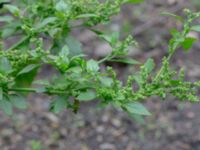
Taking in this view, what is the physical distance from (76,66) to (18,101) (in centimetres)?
21

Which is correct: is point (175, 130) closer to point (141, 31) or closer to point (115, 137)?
point (115, 137)

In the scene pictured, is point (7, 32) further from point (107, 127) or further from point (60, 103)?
point (107, 127)

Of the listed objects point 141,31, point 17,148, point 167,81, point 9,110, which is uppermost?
point 167,81

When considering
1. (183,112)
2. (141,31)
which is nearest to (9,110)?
(183,112)

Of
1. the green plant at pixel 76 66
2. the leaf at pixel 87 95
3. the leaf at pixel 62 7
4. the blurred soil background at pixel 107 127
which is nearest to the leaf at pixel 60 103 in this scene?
the green plant at pixel 76 66

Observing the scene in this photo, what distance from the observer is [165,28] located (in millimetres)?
3627

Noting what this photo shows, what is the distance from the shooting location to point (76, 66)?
1.25 m

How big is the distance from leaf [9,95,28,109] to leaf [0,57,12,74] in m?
0.13

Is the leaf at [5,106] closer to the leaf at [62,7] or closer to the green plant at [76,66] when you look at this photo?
the green plant at [76,66]

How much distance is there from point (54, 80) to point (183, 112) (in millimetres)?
1849

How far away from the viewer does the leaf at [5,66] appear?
1243mm

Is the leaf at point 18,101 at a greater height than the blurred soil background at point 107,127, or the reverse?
the leaf at point 18,101

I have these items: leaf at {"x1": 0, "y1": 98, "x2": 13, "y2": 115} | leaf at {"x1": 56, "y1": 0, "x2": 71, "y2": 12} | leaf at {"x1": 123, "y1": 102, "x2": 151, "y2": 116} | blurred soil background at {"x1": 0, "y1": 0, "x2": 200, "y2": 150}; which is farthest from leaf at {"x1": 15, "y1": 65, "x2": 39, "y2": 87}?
blurred soil background at {"x1": 0, "y1": 0, "x2": 200, "y2": 150}

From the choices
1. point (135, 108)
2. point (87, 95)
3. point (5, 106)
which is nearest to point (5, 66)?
point (5, 106)
